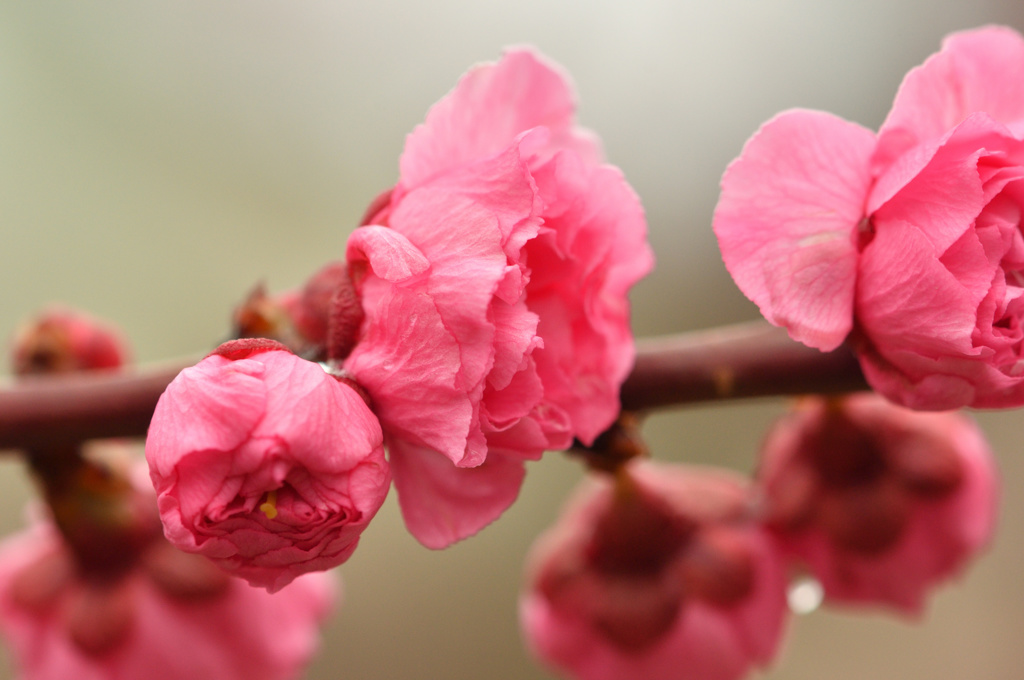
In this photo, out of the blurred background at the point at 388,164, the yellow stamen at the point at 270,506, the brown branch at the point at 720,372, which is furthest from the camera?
the blurred background at the point at 388,164

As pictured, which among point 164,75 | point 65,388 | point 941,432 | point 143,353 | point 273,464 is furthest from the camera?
point 164,75

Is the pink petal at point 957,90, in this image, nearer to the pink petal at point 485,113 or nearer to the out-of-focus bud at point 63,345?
the pink petal at point 485,113

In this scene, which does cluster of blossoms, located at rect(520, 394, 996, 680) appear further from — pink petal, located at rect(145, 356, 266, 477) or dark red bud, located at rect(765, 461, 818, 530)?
pink petal, located at rect(145, 356, 266, 477)

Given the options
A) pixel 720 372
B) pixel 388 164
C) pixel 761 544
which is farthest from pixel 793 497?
pixel 388 164

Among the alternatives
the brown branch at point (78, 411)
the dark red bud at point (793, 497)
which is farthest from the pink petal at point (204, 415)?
the dark red bud at point (793, 497)

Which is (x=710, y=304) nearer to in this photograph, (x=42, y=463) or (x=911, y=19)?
(x=911, y=19)

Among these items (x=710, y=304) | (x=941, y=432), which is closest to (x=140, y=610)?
(x=941, y=432)

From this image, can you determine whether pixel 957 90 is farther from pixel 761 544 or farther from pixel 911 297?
pixel 761 544
